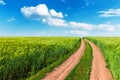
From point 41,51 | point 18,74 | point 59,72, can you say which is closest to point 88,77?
point 59,72

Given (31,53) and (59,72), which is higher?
(31,53)

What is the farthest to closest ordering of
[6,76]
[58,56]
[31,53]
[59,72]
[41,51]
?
1. [58,56]
2. [41,51]
3. [31,53]
4. [59,72]
5. [6,76]

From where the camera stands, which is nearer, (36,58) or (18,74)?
(18,74)

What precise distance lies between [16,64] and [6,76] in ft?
5.70

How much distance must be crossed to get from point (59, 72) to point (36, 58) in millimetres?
3525

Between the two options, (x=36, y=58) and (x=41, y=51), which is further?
(x=41, y=51)

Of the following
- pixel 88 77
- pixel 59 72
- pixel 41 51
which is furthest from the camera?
pixel 41 51

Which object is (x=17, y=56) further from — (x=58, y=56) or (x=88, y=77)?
(x=58, y=56)

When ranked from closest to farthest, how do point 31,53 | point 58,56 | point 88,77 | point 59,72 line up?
point 88,77, point 59,72, point 31,53, point 58,56

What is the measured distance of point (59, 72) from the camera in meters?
19.6

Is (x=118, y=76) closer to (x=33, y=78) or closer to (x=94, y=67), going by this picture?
(x=94, y=67)

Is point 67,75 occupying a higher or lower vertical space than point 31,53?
lower

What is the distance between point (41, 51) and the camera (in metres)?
24.5

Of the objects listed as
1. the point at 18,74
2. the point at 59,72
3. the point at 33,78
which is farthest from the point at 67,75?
the point at 18,74
